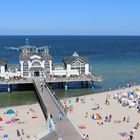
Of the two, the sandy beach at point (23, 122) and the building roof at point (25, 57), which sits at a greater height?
the building roof at point (25, 57)

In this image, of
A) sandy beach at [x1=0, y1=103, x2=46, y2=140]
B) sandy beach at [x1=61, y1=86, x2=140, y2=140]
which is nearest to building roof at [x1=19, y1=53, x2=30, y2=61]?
sandy beach at [x1=61, y1=86, x2=140, y2=140]

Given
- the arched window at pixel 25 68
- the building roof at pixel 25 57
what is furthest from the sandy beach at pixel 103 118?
the building roof at pixel 25 57

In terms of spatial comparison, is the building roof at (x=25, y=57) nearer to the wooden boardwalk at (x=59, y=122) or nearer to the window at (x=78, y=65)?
the window at (x=78, y=65)

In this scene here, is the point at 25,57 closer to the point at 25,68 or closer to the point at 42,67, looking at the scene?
the point at 25,68

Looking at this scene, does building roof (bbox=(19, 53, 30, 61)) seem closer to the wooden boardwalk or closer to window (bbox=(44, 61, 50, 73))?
window (bbox=(44, 61, 50, 73))

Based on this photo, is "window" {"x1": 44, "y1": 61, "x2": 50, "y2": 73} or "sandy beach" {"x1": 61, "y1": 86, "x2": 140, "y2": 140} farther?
"window" {"x1": 44, "y1": 61, "x2": 50, "y2": 73}

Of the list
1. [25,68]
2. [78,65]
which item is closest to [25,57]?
[25,68]

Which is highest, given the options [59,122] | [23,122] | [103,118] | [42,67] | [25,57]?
[25,57]
